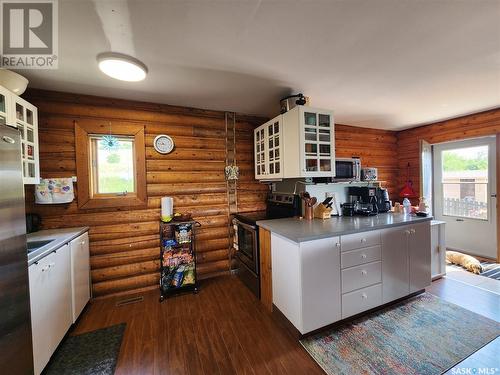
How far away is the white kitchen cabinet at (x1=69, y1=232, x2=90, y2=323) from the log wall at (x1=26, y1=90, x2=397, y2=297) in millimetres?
214

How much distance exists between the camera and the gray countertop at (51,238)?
1452 mm

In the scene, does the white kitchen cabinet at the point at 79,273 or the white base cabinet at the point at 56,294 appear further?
the white kitchen cabinet at the point at 79,273

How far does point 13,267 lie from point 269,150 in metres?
2.51

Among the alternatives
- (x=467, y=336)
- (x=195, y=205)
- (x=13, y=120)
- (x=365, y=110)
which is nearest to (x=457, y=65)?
→ (x=365, y=110)

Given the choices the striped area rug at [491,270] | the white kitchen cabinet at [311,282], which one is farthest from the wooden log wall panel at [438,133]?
the white kitchen cabinet at [311,282]

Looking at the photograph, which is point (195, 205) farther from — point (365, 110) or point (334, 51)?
point (365, 110)

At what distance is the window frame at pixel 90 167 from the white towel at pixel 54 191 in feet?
0.29

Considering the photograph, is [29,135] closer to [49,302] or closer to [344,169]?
[49,302]

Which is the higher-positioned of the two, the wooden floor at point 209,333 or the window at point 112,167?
the window at point 112,167

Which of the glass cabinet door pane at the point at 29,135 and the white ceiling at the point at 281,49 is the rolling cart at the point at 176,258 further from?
the white ceiling at the point at 281,49

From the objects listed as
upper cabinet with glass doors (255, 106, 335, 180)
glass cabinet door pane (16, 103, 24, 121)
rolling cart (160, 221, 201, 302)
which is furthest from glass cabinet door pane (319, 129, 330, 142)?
glass cabinet door pane (16, 103, 24, 121)

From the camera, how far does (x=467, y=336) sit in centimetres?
183

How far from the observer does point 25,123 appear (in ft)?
6.27

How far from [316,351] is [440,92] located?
3380mm
